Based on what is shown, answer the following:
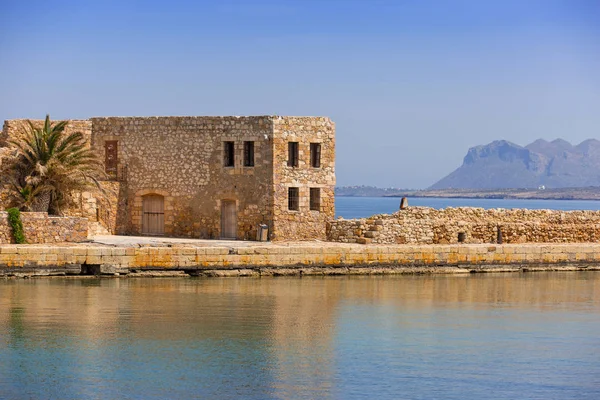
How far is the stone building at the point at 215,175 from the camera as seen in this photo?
33.8 metres

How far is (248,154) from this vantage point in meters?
34.1

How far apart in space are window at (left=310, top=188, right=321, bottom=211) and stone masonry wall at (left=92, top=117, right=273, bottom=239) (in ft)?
4.96

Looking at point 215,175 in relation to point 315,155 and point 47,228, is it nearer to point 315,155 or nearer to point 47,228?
point 315,155

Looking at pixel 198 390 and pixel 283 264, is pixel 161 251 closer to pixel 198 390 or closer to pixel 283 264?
pixel 283 264

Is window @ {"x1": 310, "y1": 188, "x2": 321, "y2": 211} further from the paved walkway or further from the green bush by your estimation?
the green bush

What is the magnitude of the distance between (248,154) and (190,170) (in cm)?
186

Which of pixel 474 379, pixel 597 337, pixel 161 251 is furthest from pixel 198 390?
pixel 161 251

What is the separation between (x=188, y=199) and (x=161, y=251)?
429 cm

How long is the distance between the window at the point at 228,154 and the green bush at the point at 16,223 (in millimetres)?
6483

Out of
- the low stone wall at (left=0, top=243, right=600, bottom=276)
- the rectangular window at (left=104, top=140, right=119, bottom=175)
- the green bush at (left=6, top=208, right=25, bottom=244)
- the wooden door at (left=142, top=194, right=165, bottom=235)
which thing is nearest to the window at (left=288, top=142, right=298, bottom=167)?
the low stone wall at (left=0, top=243, right=600, bottom=276)

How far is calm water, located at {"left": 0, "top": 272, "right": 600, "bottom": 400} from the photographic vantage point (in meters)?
19.7

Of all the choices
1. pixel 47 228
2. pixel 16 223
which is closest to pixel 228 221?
pixel 47 228

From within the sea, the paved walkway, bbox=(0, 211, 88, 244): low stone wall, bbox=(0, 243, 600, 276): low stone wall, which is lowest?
the sea

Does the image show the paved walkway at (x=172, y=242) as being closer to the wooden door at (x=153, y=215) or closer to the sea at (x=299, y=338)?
the wooden door at (x=153, y=215)
